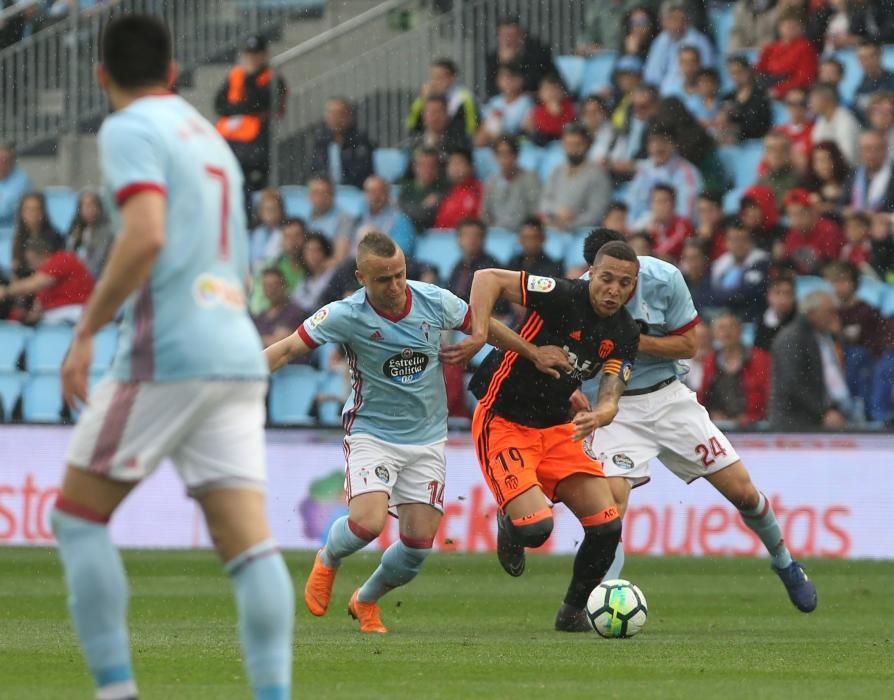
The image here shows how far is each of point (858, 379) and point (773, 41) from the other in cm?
493

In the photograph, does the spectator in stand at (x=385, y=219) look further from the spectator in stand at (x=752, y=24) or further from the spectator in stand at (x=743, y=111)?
the spectator in stand at (x=752, y=24)

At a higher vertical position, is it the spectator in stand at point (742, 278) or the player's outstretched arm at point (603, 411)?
the spectator in stand at point (742, 278)

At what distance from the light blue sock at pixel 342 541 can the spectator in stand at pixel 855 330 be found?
7523mm

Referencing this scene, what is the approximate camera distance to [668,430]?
36.4ft

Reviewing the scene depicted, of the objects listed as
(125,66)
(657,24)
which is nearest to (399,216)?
(657,24)

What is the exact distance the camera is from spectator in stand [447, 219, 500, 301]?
57.7 feet

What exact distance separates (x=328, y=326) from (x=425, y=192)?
1015 cm

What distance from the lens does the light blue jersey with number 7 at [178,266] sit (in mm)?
5301

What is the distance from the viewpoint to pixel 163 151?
534cm

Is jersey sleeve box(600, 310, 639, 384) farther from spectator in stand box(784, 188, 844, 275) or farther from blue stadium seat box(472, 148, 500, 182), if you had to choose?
blue stadium seat box(472, 148, 500, 182)

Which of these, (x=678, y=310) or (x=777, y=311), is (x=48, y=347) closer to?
(x=777, y=311)

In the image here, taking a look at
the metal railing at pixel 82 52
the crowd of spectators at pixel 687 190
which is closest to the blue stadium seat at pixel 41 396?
the crowd of spectators at pixel 687 190

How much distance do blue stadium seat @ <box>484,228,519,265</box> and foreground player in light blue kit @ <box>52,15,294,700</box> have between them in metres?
13.4

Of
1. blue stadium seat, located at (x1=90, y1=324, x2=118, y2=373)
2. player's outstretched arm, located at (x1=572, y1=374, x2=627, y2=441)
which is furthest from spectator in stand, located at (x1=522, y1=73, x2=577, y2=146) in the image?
player's outstretched arm, located at (x1=572, y1=374, x2=627, y2=441)
